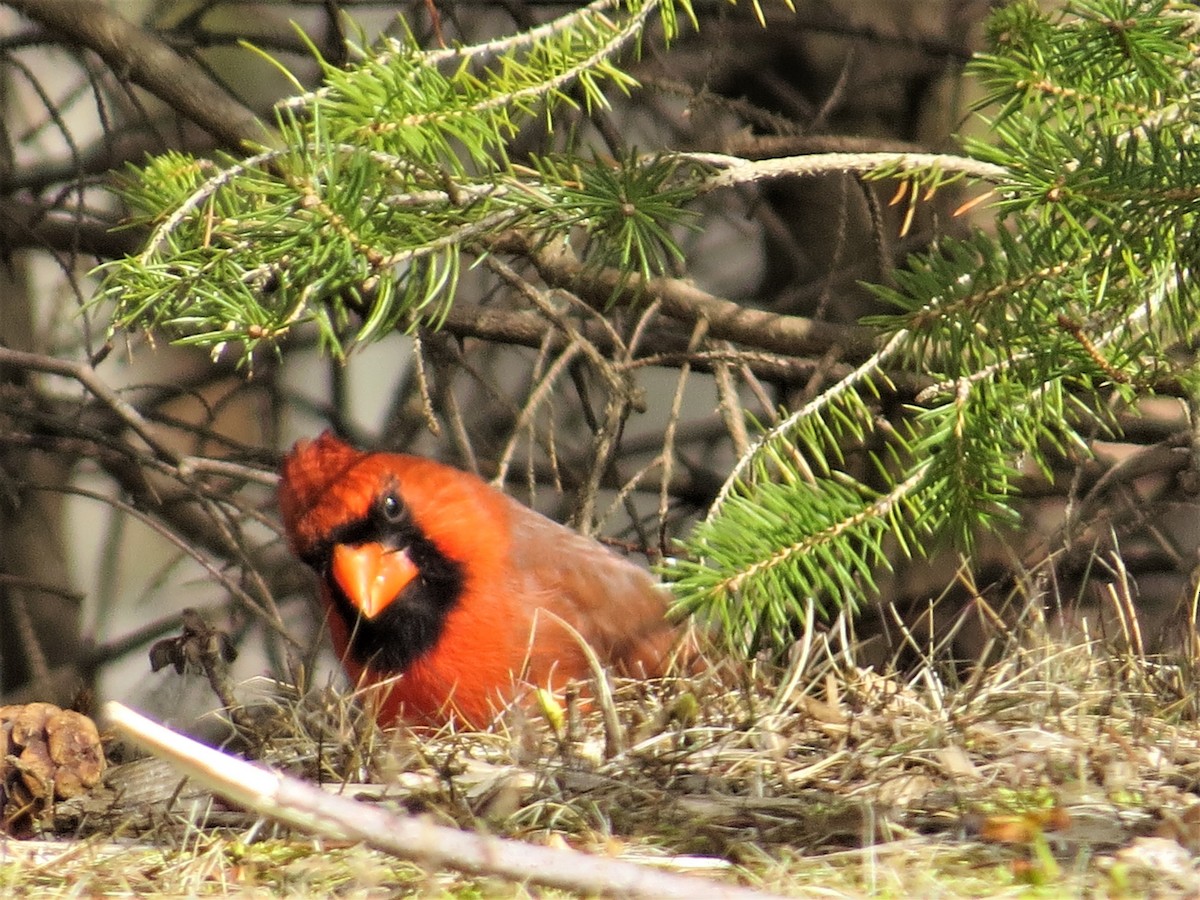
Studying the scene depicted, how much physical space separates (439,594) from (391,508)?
19 centimetres

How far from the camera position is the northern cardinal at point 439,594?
2.92 m

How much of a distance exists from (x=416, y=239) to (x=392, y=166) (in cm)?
11

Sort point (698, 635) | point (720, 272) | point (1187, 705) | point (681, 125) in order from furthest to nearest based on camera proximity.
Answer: point (720, 272)
point (681, 125)
point (698, 635)
point (1187, 705)

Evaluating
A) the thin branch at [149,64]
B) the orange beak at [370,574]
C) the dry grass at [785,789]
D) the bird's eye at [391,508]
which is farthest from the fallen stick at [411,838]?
the thin branch at [149,64]

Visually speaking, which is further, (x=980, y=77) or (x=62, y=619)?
(x=62, y=619)

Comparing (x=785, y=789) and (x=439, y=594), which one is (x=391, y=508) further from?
(x=785, y=789)

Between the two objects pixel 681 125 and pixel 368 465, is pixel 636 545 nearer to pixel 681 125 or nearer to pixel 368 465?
pixel 368 465

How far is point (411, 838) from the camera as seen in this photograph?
1.53 m

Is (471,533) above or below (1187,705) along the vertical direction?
above

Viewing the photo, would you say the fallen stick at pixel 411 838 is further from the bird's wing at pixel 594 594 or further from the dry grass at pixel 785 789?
the bird's wing at pixel 594 594

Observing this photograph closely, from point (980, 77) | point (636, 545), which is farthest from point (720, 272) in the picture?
point (980, 77)

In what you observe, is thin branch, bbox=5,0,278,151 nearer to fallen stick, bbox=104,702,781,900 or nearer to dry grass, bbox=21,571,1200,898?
dry grass, bbox=21,571,1200,898

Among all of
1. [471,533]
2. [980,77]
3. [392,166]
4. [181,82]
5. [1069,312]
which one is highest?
[181,82]

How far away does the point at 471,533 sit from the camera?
10.3 ft
